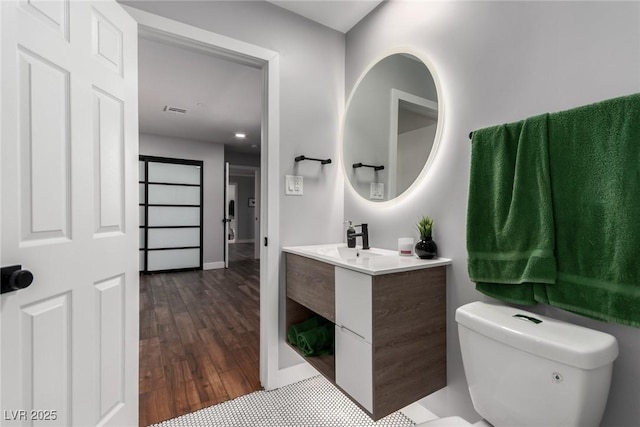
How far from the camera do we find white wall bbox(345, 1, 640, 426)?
92 centimetres

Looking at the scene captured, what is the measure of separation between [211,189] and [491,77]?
16.4 ft

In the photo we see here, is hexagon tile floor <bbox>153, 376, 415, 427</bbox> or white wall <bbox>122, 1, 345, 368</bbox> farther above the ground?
white wall <bbox>122, 1, 345, 368</bbox>

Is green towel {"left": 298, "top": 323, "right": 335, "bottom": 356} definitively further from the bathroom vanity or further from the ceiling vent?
the ceiling vent

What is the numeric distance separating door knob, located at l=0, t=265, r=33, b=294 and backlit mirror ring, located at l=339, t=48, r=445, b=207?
5.24ft

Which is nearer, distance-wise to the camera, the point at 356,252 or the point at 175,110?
the point at 356,252

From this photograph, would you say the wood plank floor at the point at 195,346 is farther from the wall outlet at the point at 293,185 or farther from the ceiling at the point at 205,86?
the ceiling at the point at 205,86

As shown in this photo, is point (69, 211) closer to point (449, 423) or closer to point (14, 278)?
point (14, 278)

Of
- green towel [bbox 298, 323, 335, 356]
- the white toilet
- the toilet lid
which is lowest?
green towel [bbox 298, 323, 335, 356]

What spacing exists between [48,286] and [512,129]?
5.82 feet

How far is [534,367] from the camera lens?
0.87m

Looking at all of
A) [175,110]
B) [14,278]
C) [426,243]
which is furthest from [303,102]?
[175,110]

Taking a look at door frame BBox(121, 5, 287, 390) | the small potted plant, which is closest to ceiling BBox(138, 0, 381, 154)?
door frame BBox(121, 5, 287, 390)

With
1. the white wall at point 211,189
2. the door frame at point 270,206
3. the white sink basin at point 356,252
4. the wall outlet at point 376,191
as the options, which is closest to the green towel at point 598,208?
the white sink basin at point 356,252

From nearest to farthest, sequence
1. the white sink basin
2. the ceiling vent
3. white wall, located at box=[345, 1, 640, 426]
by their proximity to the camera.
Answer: white wall, located at box=[345, 1, 640, 426] < the white sink basin < the ceiling vent
